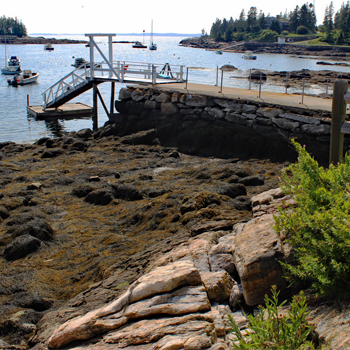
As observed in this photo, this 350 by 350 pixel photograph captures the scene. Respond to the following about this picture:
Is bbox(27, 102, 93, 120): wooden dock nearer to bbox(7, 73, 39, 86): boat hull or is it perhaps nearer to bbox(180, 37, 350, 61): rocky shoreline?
bbox(7, 73, 39, 86): boat hull

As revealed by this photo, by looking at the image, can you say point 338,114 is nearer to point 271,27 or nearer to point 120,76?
point 120,76

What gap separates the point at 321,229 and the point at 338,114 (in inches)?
148

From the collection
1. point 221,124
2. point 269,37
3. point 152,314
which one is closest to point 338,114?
point 152,314

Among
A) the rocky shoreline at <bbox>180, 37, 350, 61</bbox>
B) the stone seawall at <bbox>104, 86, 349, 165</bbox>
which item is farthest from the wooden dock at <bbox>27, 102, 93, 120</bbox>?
the rocky shoreline at <bbox>180, 37, 350, 61</bbox>

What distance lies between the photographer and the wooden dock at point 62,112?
26766 millimetres

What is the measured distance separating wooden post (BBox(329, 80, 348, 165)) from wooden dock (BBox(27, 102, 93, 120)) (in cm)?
2301

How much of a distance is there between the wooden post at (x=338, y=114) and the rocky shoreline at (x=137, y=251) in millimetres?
1360

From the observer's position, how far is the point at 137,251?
7188mm

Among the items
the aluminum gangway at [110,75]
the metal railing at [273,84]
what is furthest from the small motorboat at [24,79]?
the aluminum gangway at [110,75]

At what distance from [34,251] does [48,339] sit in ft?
10.7

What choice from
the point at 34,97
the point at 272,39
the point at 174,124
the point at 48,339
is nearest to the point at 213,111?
the point at 174,124

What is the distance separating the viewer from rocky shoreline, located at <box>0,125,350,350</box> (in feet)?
13.4

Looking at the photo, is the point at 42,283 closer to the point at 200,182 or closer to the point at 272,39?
the point at 200,182

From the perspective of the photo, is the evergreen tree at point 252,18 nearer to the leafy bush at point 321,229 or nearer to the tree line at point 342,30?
the tree line at point 342,30
